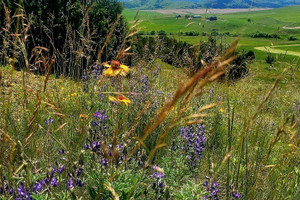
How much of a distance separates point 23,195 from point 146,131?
0.96 meters

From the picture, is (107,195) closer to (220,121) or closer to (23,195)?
(23,195)

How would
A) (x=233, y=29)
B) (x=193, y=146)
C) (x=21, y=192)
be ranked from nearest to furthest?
1. (x=21, y=192)
2. (x=193, y=146)
3. (x=233, y=29)

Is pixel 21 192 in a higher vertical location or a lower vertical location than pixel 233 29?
higher

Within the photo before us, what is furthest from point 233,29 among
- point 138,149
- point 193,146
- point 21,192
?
Answer: point 21,192

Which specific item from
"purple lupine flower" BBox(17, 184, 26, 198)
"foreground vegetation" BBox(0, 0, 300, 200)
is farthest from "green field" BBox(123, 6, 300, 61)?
"purple lupine flower" BBox(17, 184, 26, 198)

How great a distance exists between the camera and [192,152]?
7.74ft

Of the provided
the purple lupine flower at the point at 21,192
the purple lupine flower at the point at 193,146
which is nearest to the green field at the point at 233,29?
the purple lupine flower at the point at 193,146

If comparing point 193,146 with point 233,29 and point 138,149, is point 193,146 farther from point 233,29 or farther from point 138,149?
point 233,29

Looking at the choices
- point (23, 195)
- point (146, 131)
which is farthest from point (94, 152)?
point (146, 131)

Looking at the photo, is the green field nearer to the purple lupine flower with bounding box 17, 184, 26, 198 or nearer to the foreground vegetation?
the foreground vegetation

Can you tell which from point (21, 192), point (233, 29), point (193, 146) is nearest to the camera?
point (21, 192)

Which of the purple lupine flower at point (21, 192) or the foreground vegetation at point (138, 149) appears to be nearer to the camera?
the foreground vegetation at point (138, 149)

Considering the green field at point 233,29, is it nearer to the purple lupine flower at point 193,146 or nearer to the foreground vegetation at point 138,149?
the foreground vegetation at point 138,149

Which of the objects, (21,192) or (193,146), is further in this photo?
(193,146)
